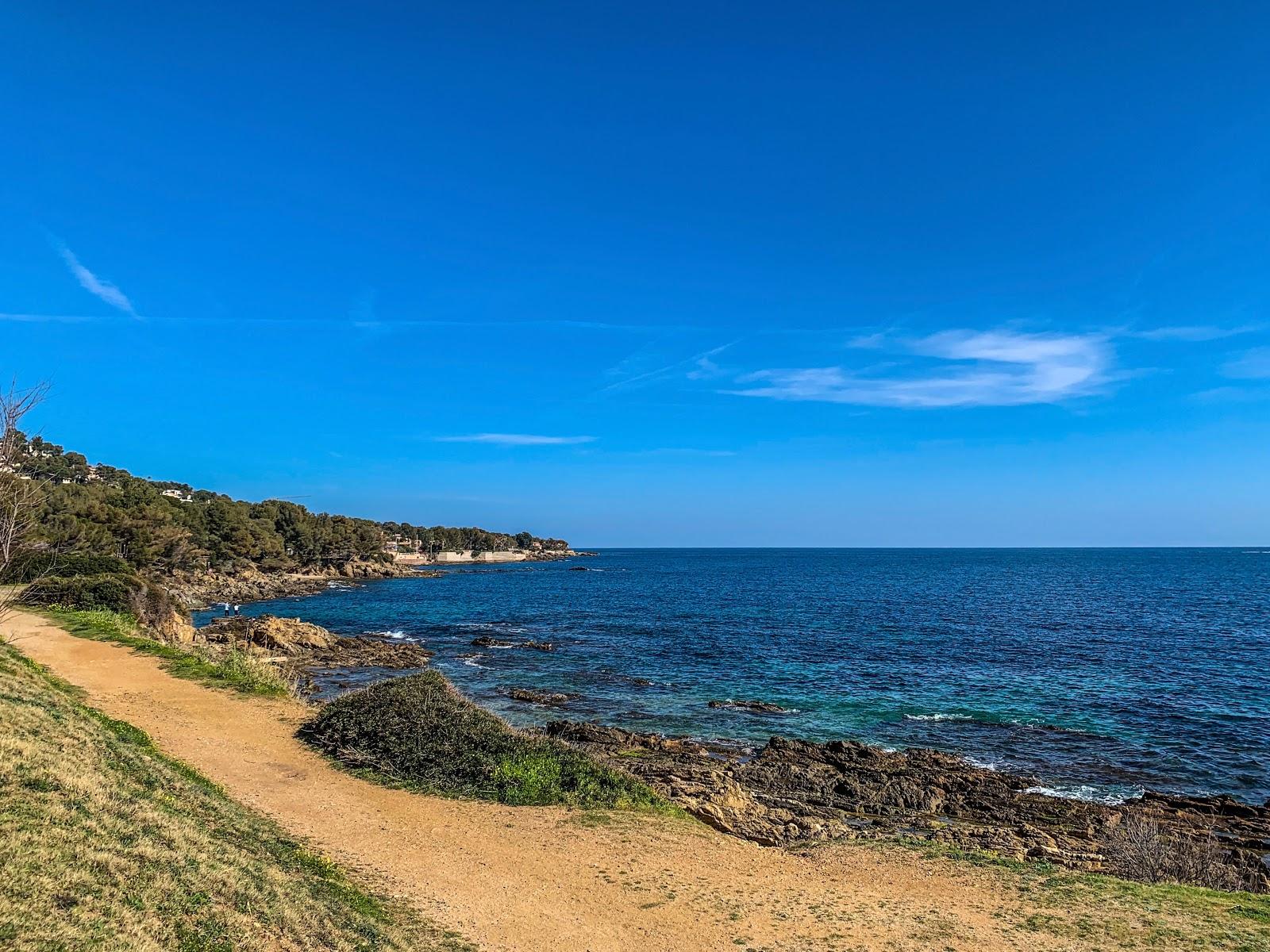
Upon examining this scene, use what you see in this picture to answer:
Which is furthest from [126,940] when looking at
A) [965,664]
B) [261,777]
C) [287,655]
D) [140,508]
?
[140,508]

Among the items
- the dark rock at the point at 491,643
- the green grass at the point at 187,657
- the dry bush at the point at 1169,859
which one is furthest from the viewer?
the dark rock at the point at 491,643

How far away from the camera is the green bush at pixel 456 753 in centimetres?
1702

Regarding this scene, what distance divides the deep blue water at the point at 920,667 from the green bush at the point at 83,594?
17443mm

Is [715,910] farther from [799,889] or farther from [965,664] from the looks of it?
[965,664]

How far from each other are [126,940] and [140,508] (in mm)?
76796

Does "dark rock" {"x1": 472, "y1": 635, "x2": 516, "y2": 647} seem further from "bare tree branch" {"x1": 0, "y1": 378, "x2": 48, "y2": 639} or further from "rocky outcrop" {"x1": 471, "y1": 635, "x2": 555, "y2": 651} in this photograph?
"bare tree branch" {"x1": 0, "y1": 378, "x2": 48, "y2": 639}

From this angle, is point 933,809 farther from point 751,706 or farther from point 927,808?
point 751,706

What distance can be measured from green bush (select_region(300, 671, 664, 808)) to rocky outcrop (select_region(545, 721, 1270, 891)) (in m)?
2.48

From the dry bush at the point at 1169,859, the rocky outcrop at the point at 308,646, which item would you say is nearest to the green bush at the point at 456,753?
the dry bush at the point at 1169,859

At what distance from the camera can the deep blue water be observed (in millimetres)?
27297

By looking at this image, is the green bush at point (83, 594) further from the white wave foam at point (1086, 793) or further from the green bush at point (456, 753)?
the white wave foam at point (1086, 793)

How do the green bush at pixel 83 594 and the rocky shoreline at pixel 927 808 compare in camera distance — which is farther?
the green bush at pixel 83 594

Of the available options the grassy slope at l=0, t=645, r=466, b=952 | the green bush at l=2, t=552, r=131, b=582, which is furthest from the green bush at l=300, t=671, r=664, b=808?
the green bush at l=2, t=552, r=131, b=582

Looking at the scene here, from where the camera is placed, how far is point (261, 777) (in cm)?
1661
